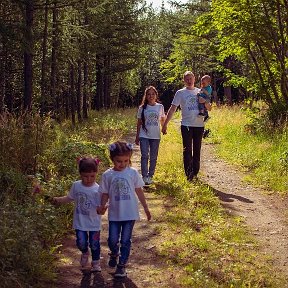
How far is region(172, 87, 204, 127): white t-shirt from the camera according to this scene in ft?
29.1

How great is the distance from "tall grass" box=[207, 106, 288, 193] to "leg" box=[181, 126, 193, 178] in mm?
1514

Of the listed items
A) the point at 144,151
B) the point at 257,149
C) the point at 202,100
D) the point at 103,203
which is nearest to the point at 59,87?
the point at 257,149

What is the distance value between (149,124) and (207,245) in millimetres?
3355

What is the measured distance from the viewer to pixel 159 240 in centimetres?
628

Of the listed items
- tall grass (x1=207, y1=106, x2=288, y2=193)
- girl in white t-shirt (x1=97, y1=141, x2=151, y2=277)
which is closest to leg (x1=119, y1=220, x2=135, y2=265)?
girl in white t-shirt (x1=97, y1=141, x2=151, y2=277)

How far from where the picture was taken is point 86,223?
16.3 feet

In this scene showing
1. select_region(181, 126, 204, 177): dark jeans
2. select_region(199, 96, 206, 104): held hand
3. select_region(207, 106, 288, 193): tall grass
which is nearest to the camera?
select_region(199, 96, 206, 104): held hand

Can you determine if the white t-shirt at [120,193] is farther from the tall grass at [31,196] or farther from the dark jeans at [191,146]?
the dark jeans at [191,146]

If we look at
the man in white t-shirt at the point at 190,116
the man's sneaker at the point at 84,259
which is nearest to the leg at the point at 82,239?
the man's sneaker at the point at 84,259

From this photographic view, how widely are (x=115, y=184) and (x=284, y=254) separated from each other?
2541 mm

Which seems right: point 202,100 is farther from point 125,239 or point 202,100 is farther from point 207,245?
point 125,239

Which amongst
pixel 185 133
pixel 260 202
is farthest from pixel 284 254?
pixel 185 133

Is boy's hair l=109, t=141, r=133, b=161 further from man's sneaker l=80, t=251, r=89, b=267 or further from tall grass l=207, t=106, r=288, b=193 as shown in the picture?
tall grass l=207, t=106, r=288, b=193

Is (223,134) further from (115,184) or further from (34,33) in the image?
(115,184)
